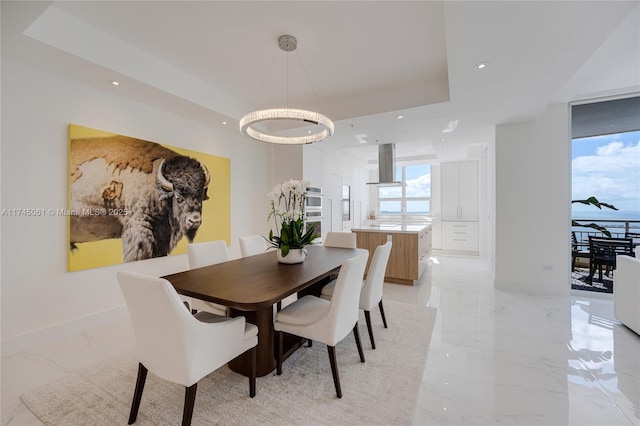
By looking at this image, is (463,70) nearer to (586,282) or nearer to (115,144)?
(115,144)

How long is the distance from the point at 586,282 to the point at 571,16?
3.95m

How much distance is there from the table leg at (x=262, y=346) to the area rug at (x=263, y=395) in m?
0.06

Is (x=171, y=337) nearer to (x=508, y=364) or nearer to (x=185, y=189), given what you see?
(x=508, y=364)

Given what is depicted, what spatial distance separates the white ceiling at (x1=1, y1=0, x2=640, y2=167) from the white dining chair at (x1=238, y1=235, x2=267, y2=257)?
172cm

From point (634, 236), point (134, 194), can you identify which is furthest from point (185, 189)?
point (634, 236)

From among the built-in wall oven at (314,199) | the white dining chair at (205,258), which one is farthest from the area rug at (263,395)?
the built-in wall oven at (314,199)

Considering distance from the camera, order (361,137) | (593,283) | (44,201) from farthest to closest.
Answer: (361,137), (593,283), (44,201)

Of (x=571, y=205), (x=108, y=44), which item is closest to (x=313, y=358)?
Answer: (x=108, y=44)

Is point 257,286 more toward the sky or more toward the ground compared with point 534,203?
more toward the ground

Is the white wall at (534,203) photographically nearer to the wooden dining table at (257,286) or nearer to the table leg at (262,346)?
the wooden dining table at (257,286)

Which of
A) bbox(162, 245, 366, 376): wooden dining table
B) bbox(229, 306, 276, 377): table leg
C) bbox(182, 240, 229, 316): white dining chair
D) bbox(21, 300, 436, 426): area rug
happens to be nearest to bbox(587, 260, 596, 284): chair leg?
bbox(21, 300, 436, 426): area rug

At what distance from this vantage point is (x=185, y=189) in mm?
3506

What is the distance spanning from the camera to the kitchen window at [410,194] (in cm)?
768

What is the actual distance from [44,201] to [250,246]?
188 centimetres
